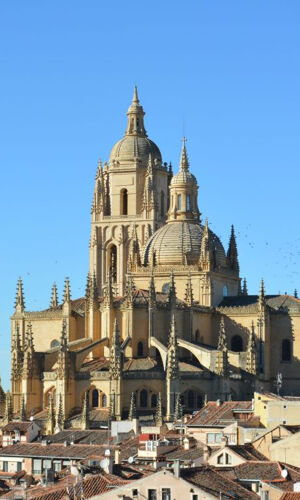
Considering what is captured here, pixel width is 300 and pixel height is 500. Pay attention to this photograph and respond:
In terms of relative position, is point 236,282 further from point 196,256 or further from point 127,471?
point 127,471

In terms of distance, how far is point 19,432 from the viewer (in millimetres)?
92812

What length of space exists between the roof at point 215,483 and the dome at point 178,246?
54913 millimetres

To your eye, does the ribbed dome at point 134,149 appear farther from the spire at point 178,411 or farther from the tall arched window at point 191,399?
the spire at point 178,411

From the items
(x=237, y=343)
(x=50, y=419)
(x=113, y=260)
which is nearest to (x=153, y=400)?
(x=50, y=419)

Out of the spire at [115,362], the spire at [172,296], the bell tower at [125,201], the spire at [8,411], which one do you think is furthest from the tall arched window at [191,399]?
the bell tower at [125,201]

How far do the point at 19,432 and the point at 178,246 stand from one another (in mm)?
27067

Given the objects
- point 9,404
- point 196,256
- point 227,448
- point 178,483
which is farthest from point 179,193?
point 178,483

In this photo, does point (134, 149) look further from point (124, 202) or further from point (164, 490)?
point (164, 490)

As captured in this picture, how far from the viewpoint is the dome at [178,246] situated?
116m

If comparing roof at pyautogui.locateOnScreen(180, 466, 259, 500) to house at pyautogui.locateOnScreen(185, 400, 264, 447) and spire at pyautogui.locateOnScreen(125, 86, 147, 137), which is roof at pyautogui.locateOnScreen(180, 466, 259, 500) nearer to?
house at pyautogui.locateOnScreen(185, 400, 264, 447)

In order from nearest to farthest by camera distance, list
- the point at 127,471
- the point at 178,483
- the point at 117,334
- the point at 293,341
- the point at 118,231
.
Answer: the point at 178,483 → the point at 127,471 → the point at 117,334 → the point at 293,341 → the point at 118,231

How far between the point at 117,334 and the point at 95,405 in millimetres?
4649

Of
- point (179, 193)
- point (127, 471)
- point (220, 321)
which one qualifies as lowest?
point (127, 471)

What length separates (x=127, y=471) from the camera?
217ft
